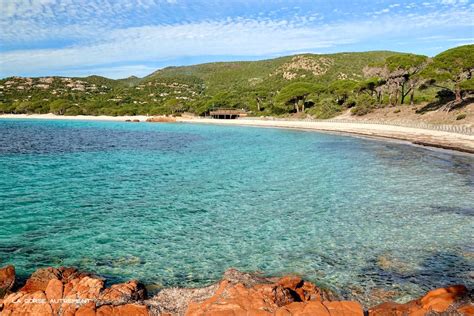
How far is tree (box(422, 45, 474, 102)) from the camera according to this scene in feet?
144

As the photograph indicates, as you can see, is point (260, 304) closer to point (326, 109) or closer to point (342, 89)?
point (326, 109)

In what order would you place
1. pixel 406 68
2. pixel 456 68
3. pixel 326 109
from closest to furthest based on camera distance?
pixel 456 68 < pixel 406 68 < pixel 326 109

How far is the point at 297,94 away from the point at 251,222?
66480 millimetres

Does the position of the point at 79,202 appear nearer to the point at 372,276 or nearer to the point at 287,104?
the point at 372,276

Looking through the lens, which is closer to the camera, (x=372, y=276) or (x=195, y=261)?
(x=372, y=276)

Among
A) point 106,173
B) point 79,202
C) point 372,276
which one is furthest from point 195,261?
point 106,173

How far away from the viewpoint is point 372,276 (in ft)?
27.0

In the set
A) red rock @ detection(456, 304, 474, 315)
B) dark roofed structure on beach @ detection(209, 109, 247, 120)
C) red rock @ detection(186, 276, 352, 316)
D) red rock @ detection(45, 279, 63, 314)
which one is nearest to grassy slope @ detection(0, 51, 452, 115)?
dark roofed structure on beach @ detection(209, 109, 247, 120)

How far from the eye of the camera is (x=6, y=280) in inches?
286

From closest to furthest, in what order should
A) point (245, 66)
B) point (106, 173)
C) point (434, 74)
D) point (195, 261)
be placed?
1. point (195, 261)
2. point (106, 173)
3. point (434, 74)
4. point (245, 66)

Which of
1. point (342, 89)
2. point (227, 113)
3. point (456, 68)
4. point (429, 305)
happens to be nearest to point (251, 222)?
point (429, 305)

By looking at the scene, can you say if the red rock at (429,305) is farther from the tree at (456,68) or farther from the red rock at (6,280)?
the tree at (456,68)

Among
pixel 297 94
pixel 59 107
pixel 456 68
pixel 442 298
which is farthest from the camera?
pixel 59 107

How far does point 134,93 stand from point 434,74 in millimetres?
122265
